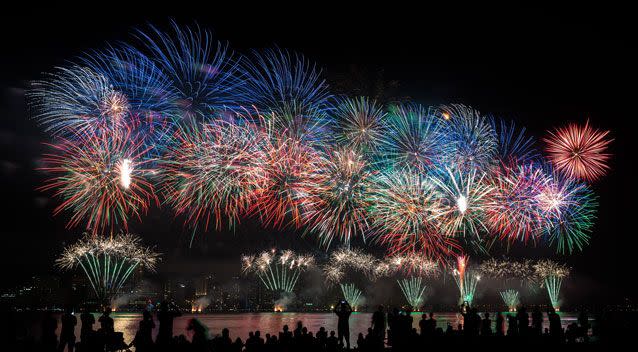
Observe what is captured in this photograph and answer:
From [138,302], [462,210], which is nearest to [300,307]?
[138,302]

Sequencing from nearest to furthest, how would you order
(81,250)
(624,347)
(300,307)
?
(624,347)
(81,250)
(300,307)

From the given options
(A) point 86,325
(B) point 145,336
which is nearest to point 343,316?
(B) point 145,336

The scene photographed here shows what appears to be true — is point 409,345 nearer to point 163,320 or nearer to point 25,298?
point 163,320

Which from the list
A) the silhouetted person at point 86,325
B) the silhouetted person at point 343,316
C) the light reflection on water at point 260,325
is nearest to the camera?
the silhouetted person at point 86,325

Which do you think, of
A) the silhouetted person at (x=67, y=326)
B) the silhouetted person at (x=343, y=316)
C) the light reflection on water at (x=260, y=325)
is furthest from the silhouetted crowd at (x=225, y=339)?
the light reflection on water at (x=260, y=325)

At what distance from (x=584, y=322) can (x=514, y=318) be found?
2.63m

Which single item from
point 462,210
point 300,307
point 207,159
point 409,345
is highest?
point 207,159

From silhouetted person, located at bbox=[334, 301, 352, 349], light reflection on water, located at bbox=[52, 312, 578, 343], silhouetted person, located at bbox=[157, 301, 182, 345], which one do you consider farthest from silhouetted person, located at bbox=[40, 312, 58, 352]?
silhouetted person, located at bbox=[334, 301, 352, 349]

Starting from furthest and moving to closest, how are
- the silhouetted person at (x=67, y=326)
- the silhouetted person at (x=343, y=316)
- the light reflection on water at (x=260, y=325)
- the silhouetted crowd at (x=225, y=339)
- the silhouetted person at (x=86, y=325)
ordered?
the light reflection on water at (x=260, y=325), the silhouetted person at (x=343, y=316), the silhouetted person at (x=67, y=326), the silhouetted person at (x=86, y=325), the silhouetted crowd at (x=225, y=339)

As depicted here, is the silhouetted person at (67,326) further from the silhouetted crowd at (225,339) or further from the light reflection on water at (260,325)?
the light reflection on water at (260,325)

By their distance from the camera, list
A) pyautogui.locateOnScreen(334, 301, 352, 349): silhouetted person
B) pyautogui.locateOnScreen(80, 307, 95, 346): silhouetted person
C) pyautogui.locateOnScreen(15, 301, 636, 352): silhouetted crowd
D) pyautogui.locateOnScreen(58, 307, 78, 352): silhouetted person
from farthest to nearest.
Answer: pyautogui.locateOnScreen(334, 301, 352, 349): silhouetted person < pyautogui.locateOnScreen(58, 307, 78, 352): silhouetted person < pyautogui.locateOnScreen(80, 307, 95, 346): silhouetted person < pyautogui.locateOnScreen(15, 301, 636, 352): silhouetted crowd

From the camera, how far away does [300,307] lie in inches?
6969

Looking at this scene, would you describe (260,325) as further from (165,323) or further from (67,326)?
(165,323)

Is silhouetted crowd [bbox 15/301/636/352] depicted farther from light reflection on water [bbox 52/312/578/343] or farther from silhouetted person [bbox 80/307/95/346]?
light reflection on water [bbox 52/312/578/343]
